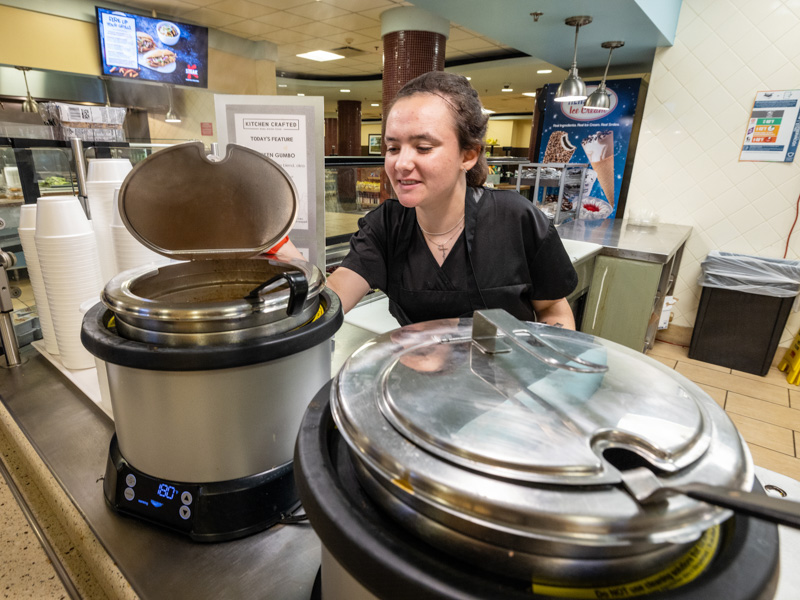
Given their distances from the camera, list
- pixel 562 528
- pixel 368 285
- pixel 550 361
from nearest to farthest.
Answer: pixel 562 528 < pixel 550 361 < pixel 368 285

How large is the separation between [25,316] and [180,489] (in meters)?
1.35

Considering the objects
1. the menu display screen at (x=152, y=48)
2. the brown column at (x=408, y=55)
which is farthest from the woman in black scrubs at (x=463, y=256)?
the menu display screen at (x=152, y=48)

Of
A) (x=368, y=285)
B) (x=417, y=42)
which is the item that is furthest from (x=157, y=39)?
(x=368, y=285)

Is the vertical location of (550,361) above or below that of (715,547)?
above

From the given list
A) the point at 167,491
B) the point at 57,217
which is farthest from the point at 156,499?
the point at 57,217

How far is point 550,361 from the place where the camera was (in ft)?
1.69

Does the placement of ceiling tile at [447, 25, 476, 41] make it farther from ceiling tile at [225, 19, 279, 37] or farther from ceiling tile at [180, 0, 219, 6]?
ceiling tile at [180, 0, 219, 6]

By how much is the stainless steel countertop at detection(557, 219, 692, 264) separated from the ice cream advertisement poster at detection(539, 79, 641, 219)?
0.34 meters

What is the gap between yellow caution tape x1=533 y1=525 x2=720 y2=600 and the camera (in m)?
0.36

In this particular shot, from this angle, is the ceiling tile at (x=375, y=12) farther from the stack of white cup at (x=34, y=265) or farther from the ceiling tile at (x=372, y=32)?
the stack of white cup at (x=34, y=265)

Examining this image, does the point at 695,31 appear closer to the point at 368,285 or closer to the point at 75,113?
the point at 368,285

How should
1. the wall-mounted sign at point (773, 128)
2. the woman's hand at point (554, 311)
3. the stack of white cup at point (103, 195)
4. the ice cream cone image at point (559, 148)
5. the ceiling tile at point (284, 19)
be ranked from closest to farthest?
the stack of white cup at point (103, 195), the woman's hand at point (554, 311), the wall-mounted sign at point (773, 128), the ice cream cone image at point (559, 148), the ceiling tile at point (284, 19)

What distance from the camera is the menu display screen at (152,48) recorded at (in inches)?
228

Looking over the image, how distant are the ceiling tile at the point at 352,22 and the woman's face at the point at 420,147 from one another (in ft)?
18.9
